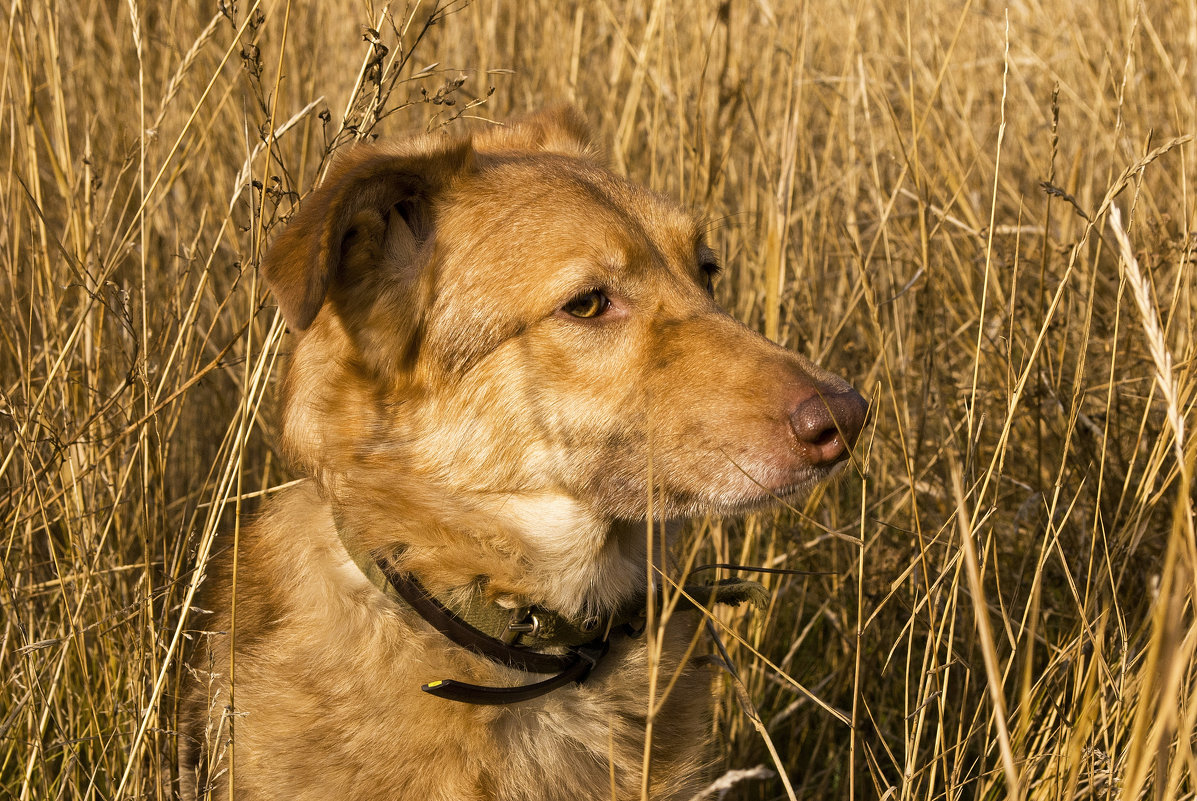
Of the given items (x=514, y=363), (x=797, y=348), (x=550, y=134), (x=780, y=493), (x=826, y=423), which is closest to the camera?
(x=826, y=423)

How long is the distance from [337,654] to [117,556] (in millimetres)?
1090

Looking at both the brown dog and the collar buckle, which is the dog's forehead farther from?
the collar buckle

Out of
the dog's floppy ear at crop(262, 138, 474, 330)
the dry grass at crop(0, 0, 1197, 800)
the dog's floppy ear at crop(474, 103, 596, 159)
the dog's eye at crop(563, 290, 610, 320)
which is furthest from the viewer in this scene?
the dog's floppy ear at crop(474, 103, 596, 159)

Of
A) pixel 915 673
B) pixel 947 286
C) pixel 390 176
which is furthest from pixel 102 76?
pixel 915 673

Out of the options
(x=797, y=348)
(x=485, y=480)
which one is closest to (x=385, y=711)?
(x=485, y=480)

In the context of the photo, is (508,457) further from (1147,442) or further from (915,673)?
(1147,442)

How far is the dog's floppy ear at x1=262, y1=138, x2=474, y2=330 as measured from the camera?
2.13 meters

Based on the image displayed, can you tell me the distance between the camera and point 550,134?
345 centimetres

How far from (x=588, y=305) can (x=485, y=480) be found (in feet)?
1.60

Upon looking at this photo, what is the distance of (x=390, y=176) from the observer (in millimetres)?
2514

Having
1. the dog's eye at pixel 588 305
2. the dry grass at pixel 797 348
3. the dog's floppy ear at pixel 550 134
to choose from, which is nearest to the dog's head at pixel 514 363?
the dog's eye at pixel 588 305

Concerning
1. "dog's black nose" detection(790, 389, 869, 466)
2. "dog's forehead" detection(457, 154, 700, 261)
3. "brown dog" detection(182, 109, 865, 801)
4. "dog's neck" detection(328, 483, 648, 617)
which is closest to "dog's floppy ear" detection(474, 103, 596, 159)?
"dog's forehead" detection(457, 154, 700, 261)

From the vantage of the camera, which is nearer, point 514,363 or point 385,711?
point 385,711

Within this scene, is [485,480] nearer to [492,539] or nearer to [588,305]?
[492,539]
